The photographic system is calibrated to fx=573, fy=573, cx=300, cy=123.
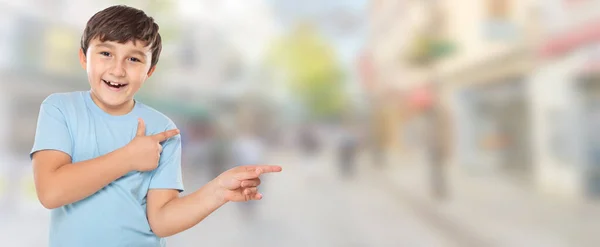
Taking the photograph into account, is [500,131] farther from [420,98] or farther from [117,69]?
[117,69]

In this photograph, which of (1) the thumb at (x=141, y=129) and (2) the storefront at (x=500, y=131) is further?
(2) the storefront at (x=500, y=131)

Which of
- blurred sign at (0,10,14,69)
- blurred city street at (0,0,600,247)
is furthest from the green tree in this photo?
blurred sign at (0,10,14,69)

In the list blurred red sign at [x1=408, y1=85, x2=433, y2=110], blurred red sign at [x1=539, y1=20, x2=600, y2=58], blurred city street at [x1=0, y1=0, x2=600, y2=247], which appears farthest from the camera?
blurred red sign at [x1=408, y1=85, x2=433, y2=110]

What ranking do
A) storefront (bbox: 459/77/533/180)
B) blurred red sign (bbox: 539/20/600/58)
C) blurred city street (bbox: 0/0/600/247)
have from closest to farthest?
1. blurred red sign (bbox: 539/20/600/58)
2. blurred city street (bbox: 0/0/600/247)
3. storefront (bbox: 459/77/533/180)

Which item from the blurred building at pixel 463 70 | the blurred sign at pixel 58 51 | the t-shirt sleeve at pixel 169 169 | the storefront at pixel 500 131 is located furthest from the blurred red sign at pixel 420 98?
the t-shirt sleeve at pixel 169 169

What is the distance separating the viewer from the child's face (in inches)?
25.1

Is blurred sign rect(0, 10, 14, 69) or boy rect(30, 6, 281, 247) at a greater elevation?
blurred sign rect(0, 10, 14, 69)

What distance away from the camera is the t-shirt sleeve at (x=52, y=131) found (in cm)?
60

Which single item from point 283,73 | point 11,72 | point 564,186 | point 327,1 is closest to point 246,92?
point 283,73

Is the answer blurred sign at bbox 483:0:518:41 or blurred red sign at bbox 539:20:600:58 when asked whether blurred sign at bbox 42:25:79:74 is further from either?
blurred red sign at bbox 539:20:600:58

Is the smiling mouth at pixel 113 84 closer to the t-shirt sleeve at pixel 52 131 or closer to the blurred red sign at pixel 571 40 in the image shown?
the t-shirt sleeve at pixel 52 131

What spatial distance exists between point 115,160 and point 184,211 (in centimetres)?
12

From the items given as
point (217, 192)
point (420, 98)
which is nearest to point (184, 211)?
point (217, 192)

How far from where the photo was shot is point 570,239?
9.16 feet
